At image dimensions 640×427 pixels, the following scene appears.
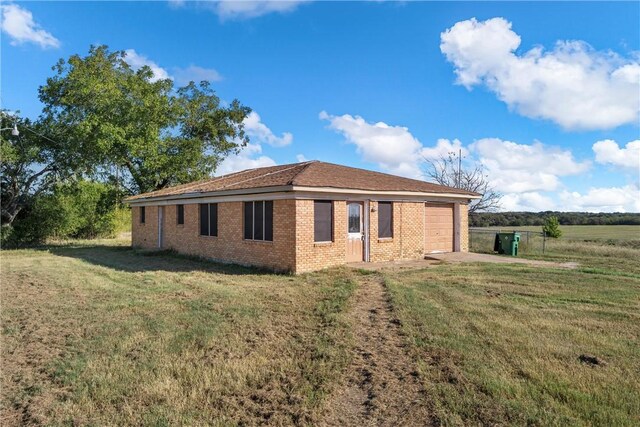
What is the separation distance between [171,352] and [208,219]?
10736 millimetres

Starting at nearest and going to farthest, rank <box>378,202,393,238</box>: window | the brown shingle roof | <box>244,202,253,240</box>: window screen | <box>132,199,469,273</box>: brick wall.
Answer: <box>132,199,469,273</box>: brick wall < the brown shingle roof < <box>244,202,253,240</box>: window screen < <box>378,202,393,238</box>: window

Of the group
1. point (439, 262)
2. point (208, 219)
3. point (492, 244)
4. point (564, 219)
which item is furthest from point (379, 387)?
point (564, 219)

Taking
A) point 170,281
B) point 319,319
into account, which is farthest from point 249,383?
point 170,281

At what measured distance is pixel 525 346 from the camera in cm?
552

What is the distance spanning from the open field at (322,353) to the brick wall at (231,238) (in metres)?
2.54

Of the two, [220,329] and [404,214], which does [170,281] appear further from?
[404,214]

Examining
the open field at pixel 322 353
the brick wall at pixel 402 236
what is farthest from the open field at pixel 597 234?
the open field at pixel 322 353

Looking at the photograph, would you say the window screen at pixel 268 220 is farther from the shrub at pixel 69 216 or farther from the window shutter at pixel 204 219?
the shrub at pixel 69 216

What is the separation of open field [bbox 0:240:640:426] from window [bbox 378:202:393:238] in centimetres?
430

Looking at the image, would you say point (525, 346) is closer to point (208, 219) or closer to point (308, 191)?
point (308, 191)

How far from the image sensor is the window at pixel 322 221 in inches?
492

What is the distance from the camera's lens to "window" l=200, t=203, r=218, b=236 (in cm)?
1539

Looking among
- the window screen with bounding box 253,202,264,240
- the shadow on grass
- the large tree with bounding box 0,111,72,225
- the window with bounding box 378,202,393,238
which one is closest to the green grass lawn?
the window with bounding box 378,202,393,238

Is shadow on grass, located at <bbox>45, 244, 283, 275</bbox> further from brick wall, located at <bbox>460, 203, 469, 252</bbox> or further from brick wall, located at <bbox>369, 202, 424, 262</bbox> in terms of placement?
brick wall, located at <bbox>460, 203, 469, 252</bbox>
